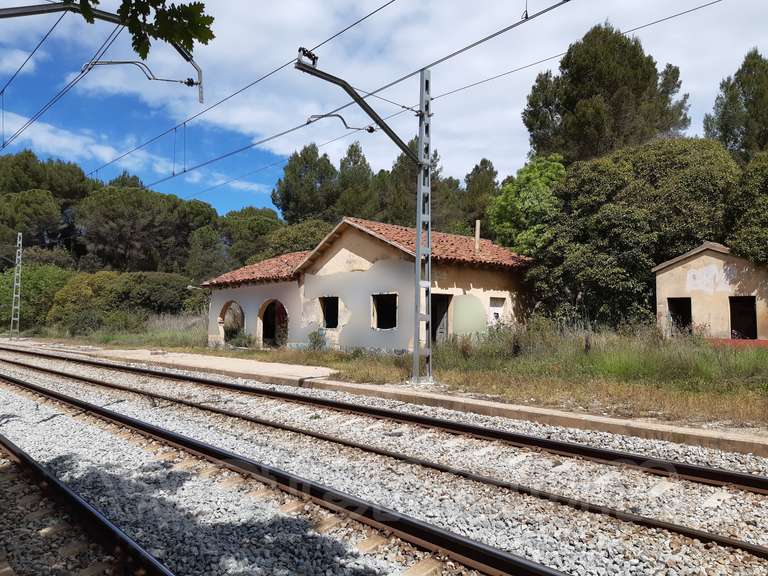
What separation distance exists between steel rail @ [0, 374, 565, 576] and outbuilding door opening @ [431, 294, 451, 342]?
12.3 meters

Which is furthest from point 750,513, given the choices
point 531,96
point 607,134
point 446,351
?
point 531,96

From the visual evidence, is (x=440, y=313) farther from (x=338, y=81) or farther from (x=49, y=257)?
(x=49, y=257)

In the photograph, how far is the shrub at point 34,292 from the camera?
42312 millimetres

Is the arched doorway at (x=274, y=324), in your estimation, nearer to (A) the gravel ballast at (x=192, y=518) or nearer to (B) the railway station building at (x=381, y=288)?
(B) the railway station building at (x=381, y=288)

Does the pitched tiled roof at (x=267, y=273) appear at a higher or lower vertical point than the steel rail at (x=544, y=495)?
higher

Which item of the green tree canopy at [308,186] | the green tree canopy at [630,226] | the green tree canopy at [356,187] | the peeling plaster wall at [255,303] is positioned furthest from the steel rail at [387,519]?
the green tree canopy at [308,186]

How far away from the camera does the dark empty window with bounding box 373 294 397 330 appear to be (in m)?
20.0

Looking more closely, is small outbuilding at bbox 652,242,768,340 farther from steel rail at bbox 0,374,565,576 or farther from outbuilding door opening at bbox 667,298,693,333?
steel rail at bbox 0,374,565,576

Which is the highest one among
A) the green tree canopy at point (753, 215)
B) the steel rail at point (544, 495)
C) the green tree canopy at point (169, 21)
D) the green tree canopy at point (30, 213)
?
the green tree canopy at point (30, 213)

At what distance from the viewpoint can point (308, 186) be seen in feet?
150

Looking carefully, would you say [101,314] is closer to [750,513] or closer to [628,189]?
[628,189]

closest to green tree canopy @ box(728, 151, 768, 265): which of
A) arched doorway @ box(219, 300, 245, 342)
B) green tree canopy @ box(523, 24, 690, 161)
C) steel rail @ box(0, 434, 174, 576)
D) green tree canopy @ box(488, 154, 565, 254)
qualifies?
green tree canopy @ box(488, 154, 565, 254)

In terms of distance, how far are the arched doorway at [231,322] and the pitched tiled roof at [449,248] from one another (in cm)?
869

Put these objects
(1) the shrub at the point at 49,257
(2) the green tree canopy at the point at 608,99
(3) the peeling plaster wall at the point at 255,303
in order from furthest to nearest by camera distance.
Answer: (1) the shrub at the point at 49,257
(2) the green tree canopy at the point at 608,99
(3) the peeling plaster wall at the point at 255,303
